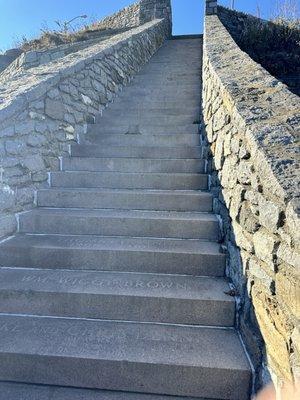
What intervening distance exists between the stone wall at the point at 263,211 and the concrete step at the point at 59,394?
59 cm

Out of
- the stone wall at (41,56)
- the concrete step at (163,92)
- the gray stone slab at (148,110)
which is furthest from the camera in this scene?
the stone wall at (41,56)

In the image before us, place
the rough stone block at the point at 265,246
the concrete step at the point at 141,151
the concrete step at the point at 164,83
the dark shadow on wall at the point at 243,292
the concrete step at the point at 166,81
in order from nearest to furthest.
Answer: the rough stone block at the point at 265,246
the dark shadow on wall at the point at 243,292
the concrete step at the point at 141,151
the concrete step at the point at 164,83
the concrete step at the point at 166,81

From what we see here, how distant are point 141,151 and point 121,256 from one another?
1.59 meters

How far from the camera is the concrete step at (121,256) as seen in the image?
2.31 metres

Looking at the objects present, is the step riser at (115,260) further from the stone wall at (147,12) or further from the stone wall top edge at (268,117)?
the stone wall at (147,12)

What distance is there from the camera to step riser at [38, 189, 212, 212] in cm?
288

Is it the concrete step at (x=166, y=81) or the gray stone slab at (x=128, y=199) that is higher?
the concrete step at (x=166, y=81)

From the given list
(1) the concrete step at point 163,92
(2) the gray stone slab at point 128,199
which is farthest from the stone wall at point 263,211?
(1) the concrete step at point 163,92

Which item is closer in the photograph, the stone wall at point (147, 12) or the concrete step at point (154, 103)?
the concrete step at point (154, 103)

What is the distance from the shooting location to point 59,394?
1.67 meters

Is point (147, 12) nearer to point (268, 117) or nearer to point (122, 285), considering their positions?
point (268, 117)

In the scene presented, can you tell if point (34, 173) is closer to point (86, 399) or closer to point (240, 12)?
point (86, 399)

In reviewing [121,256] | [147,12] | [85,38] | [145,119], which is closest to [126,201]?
[121,256]

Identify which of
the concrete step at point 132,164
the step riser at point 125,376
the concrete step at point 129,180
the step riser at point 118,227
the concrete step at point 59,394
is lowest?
the concrete step at point 59,394
